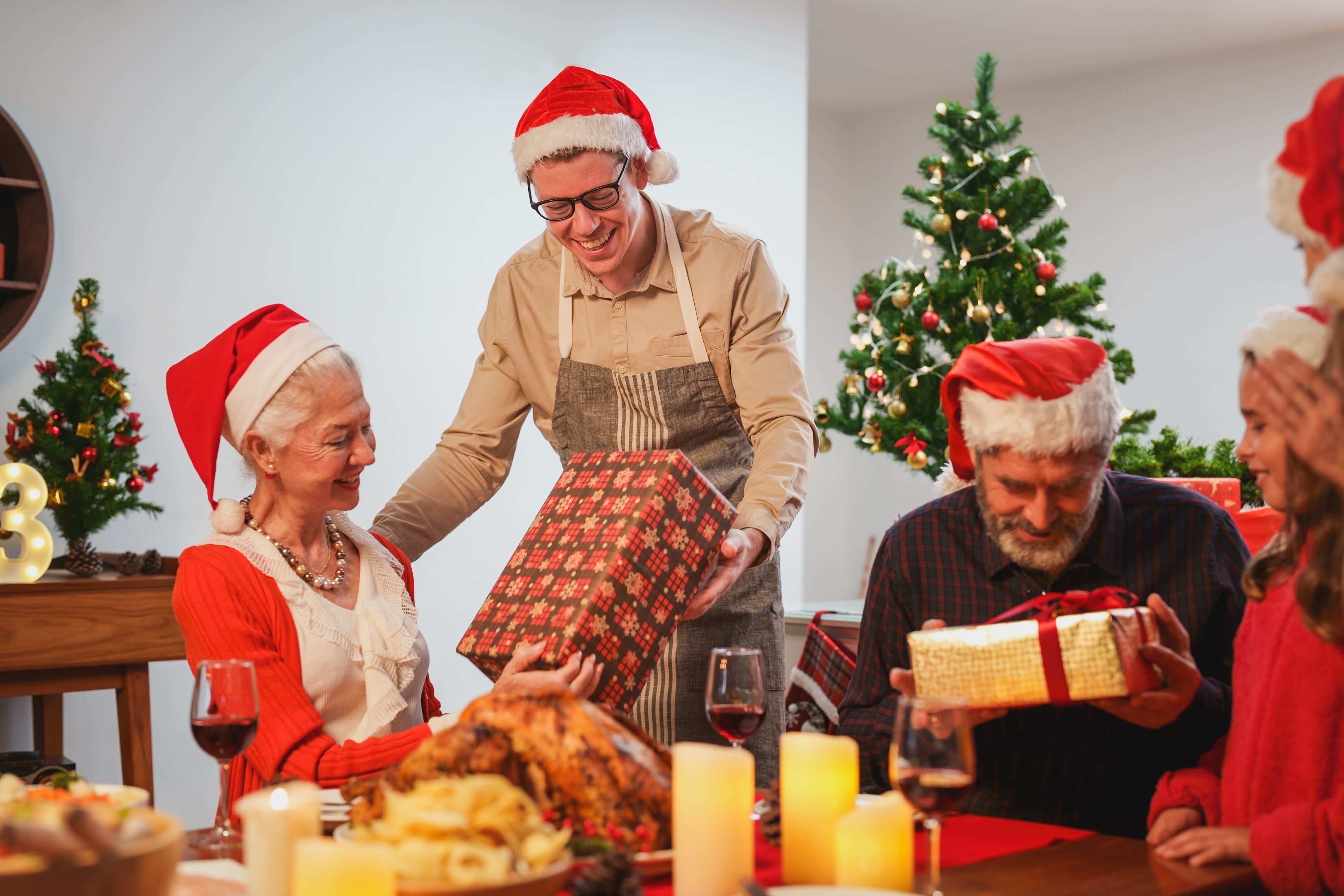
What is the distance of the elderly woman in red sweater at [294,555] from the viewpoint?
79.0 inches

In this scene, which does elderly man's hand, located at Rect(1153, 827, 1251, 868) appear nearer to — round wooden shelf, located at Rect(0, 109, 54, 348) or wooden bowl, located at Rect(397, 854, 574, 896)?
wooden bowl, located at Rect(397, 854, 574, 896)

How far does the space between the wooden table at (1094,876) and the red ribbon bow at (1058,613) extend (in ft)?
0.61

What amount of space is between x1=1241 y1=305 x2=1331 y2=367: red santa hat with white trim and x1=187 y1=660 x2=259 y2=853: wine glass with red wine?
1.21 meters

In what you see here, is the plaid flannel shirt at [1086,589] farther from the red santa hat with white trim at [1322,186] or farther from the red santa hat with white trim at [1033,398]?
the red santa hat with white trim at [1322,186]

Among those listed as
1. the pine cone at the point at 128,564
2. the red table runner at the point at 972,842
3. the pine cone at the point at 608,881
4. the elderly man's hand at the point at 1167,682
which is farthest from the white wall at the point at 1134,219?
the pine cone at the point at 608,881

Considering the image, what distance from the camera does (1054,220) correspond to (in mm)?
4379

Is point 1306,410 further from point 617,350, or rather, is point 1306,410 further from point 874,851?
point 617,350

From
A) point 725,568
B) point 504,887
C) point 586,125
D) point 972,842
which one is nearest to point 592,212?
point 586,125

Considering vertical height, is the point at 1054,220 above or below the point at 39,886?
above

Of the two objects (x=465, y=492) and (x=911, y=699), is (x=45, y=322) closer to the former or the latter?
(x=465, y=492)

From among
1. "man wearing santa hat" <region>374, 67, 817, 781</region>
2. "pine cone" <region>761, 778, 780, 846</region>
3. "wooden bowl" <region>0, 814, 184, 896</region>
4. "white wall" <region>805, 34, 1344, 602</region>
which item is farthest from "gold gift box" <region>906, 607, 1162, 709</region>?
"white wall" <region>805, 34, 1344, 602</region>

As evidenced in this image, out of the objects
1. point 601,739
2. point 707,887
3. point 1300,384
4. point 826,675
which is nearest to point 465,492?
point 826,675

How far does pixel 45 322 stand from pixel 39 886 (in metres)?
3.55

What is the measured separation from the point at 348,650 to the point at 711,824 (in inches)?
41.0
